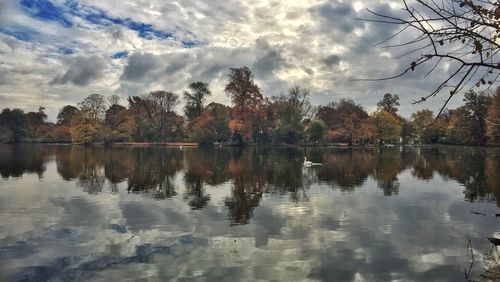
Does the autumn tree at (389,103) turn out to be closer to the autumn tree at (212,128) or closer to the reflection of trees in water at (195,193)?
the autumn tree at (212,128)

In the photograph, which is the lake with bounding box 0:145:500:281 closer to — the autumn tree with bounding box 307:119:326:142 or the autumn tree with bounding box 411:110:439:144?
the autumn tree with bounding box 307:119:326:142

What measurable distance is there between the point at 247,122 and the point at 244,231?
83.7 metres

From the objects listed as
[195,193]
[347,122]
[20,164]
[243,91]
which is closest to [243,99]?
[243,91]

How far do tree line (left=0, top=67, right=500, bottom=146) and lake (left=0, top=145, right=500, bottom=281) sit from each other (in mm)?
71147

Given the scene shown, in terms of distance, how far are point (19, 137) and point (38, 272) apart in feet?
485

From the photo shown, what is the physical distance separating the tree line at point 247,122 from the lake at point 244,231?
7115 centimetres

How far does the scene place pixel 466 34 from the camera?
4848 millimetres

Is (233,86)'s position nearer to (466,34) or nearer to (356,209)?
(356,209)

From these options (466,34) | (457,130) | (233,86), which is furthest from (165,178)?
(457,130)

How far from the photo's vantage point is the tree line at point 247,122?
95.2 metres

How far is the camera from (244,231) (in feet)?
45.1

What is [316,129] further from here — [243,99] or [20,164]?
[20,164]

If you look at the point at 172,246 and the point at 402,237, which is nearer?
the point at 172,246

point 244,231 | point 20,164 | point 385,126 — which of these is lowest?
point 244,231
